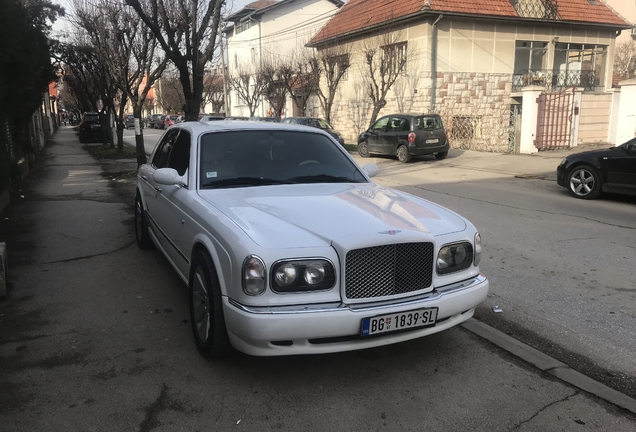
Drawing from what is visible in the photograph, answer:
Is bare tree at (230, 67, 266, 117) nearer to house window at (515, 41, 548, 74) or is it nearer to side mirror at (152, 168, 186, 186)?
house window at (515, 41, 548, 74)

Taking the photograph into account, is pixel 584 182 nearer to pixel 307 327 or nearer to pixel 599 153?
pixel 599 153

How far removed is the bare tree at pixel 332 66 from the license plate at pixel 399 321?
25.4 m

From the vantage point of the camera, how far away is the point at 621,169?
9711 millimetres

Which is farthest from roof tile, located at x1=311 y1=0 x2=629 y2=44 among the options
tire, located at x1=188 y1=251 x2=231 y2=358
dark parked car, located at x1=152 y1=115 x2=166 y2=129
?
dark parked car, located at x1=152 y1=115 x2=166 y2=129

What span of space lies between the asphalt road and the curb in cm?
7

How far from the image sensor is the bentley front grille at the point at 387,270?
3.13 meters

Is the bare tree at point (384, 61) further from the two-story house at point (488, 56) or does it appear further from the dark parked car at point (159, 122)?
the dark parked car at point (159, 122)

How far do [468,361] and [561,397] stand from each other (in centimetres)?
65

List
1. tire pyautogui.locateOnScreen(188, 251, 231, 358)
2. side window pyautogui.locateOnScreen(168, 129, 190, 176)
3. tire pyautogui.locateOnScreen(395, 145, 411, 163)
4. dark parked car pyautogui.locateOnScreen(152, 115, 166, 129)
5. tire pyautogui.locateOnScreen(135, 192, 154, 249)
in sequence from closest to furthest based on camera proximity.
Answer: tire pyautogui.locateOnScreen(188, 251, 231, 358) < side window pyautogui.locateOnScreen(168, 129, 190, 176) < tire pyautogui.locateOnScreen(135, 192, 154, 249) < tire pyautogui.locateOnScreen(395, 145, 411, 163) < dark parked car pyautogui.locateOnScreen(152, 115, 166, 129)

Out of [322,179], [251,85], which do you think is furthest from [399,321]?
[251,85]

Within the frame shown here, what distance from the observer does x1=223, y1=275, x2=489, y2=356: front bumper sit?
9.89ft

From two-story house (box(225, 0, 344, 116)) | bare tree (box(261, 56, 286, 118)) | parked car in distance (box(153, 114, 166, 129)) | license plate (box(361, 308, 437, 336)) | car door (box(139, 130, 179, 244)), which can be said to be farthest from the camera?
parked car in distance (box(153, 114, 166, 129))

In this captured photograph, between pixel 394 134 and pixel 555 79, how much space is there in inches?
542

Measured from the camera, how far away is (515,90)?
26.8 meters
